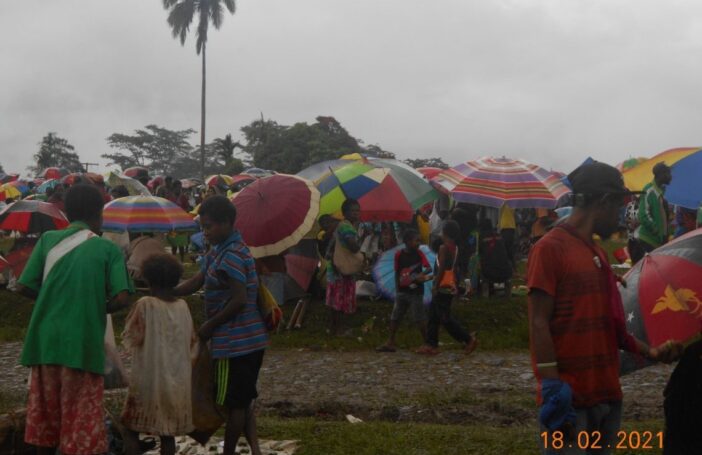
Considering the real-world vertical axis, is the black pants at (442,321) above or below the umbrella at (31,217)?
below

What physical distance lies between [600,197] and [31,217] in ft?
27.4

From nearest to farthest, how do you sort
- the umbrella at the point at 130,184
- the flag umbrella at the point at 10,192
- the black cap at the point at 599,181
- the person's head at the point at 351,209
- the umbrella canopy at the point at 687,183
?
the black cap at the point at 599,181
the umbrella canopy at the point at 687,183
the person's head at the point at 351,209
the umbrella at the point at 130,184
the flag umbrella at the point at 10,192

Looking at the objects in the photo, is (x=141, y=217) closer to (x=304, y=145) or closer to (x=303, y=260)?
(x=303, y=260)

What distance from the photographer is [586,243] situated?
3363 millimetres

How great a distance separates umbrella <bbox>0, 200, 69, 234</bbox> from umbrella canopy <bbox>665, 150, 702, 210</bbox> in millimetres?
7003

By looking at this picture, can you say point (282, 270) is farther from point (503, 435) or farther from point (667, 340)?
point (667, 340)

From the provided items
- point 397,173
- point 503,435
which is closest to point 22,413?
point 503,435

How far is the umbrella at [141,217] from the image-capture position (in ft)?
32.4

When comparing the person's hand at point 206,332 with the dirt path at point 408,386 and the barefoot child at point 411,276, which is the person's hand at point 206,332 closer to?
the dirt path at point 408,386

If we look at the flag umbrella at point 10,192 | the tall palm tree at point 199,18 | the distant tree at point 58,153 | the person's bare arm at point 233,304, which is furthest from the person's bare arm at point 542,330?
the distant tree at point 58,153

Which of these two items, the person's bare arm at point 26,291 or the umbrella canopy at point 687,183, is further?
the umbrella canopy at point 687,183

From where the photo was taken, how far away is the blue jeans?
3242mm

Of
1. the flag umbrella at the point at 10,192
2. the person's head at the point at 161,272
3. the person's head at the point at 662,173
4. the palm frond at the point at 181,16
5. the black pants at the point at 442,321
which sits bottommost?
the black pants at the point at 442,321

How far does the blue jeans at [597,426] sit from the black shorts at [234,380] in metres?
1.98
